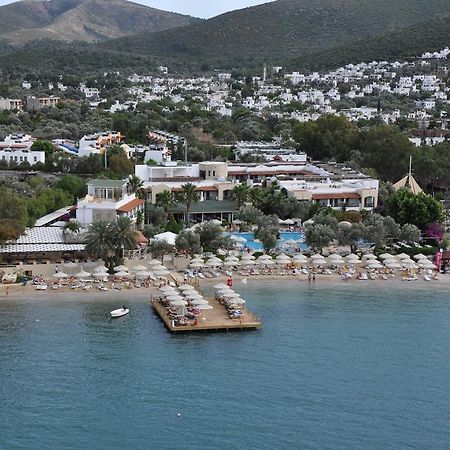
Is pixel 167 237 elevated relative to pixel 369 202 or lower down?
lower down

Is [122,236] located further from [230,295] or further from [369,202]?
[369,202]


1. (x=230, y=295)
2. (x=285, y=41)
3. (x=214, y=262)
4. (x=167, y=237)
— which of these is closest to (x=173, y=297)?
(x=230, y=295)

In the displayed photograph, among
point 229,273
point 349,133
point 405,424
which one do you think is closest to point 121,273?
point 229,273

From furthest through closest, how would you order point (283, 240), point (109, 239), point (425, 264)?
point (283, 240) < point (425, 264) < point (109, 239)

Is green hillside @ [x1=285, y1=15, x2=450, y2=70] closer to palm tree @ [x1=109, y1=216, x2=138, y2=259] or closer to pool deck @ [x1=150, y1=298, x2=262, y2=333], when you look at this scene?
palm tree @ [x1=109, y1=216, x2=138, y2=259]

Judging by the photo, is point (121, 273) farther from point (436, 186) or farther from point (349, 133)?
point (349, 133)

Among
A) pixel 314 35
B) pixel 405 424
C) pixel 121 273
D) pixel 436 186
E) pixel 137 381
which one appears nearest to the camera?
pixel 405 424
